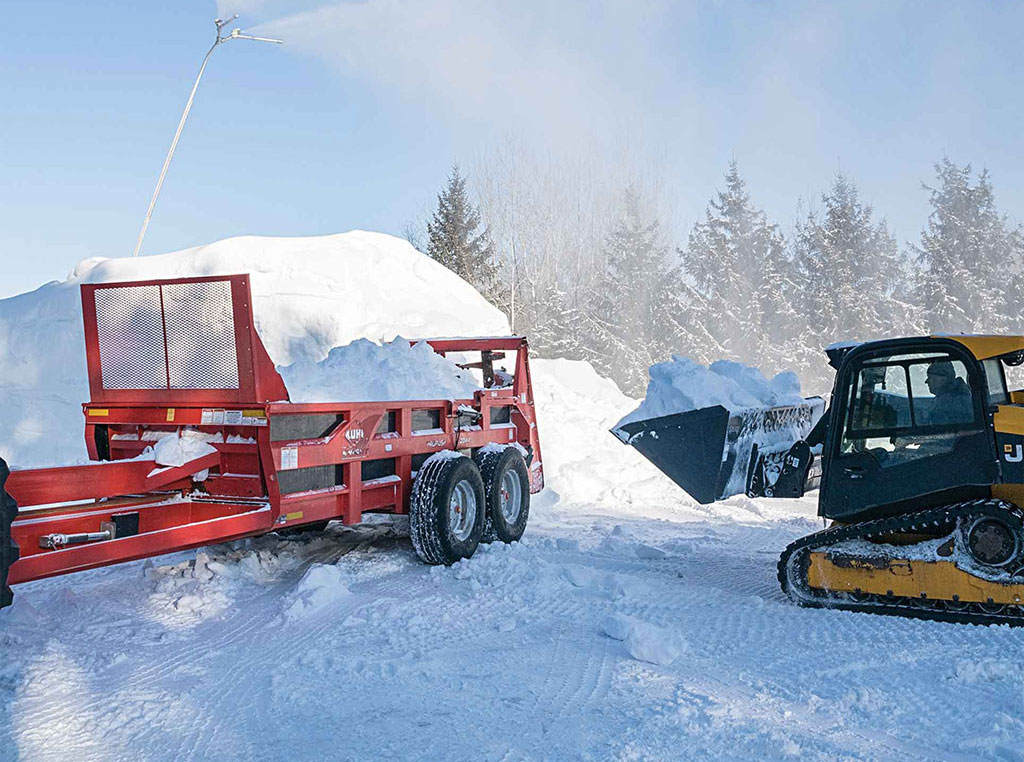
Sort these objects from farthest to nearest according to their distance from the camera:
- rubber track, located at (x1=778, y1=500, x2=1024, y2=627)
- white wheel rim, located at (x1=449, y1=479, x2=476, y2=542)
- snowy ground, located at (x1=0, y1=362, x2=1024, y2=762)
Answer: white wheel rim, located at (x1=449, y1=479, x2=476, y2=542), rubber track, located at (x1=778, y1=500, x2=1024, y2=627), snowy ground, located at (x1=0, y1=362, x2=1024, y2=762)

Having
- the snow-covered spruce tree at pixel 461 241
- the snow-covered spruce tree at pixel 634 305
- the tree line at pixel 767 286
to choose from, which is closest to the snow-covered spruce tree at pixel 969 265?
the tree line at pixel 767 286

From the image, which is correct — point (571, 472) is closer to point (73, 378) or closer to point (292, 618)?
point (292, 618)

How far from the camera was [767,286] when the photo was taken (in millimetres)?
32406

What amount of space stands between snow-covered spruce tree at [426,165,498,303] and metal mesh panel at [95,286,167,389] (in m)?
28.1

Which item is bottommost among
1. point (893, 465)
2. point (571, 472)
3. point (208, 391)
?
point (571, 472)

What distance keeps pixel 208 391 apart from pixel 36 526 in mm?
1659

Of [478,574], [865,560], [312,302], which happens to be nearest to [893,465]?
[865,560]

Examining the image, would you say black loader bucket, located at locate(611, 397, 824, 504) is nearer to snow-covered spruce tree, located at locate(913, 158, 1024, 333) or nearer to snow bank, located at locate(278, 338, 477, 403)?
snow bank, located at locate(278, 338, 477, 403)

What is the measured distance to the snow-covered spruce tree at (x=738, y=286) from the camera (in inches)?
1271

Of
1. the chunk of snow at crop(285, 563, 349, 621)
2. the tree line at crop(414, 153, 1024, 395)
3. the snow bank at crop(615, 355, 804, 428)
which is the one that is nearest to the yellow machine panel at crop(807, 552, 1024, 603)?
the snow bank at crop(615, 355, 804, 428)

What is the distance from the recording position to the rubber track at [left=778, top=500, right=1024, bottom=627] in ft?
17.1

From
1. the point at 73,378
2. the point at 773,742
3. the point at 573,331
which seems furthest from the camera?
the point at 573,331

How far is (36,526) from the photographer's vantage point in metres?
4.38

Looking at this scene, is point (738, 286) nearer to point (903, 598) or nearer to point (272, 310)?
point (272, 310)
